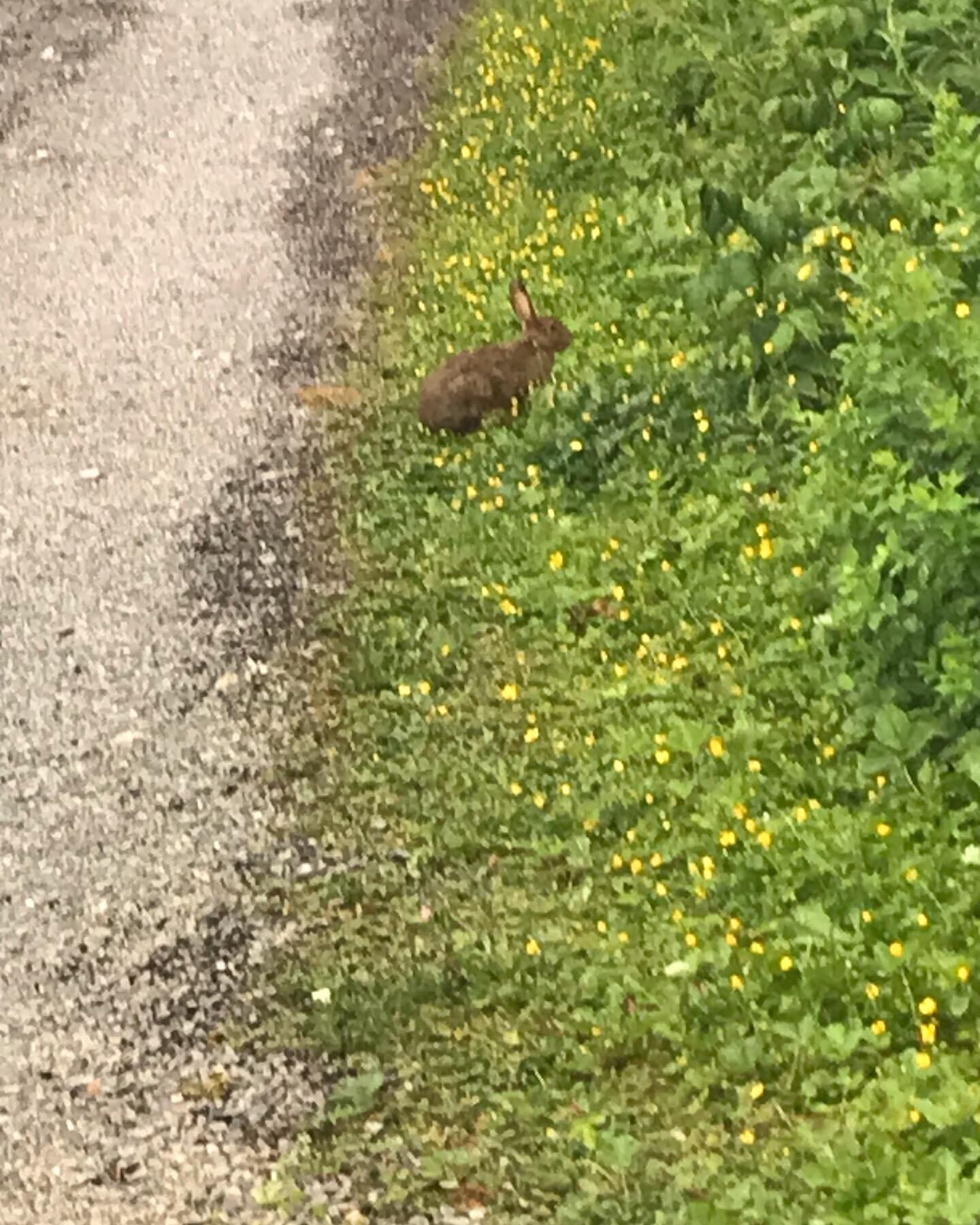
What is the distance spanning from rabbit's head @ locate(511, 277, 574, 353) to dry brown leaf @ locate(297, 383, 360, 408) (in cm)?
86

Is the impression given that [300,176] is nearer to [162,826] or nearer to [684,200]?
[684,200]

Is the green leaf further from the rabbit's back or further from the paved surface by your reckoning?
the rabbit's back

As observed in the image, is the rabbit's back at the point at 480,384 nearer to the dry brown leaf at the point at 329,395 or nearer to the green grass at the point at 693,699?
the green grass at the point at 693,699

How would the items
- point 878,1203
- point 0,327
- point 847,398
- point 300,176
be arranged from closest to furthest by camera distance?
point 878,1203 → point 847,398 → point 0,327 → point 300,176

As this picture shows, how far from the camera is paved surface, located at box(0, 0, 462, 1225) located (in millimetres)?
4473

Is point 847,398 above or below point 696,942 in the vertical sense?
above

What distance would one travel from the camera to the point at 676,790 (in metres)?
4.95

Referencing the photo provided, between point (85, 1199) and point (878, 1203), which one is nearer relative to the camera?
point (878, 1203)

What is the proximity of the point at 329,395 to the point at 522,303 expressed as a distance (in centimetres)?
106

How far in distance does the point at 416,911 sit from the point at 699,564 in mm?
1734

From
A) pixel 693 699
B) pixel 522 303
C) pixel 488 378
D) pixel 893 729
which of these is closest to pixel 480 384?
pixel 488 378

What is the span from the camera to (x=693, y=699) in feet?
17.4

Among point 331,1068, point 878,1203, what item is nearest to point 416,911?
point 331,1068

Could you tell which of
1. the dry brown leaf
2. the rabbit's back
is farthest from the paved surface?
the rabbit's back
